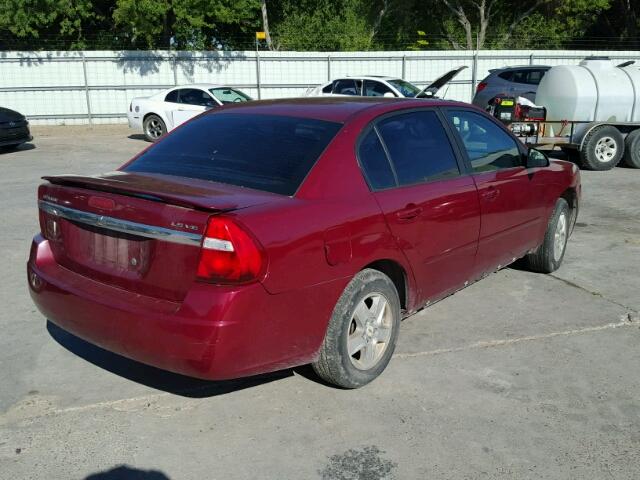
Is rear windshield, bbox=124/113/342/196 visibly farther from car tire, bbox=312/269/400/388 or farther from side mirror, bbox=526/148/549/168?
side mirror, bbox=526/148/549/168

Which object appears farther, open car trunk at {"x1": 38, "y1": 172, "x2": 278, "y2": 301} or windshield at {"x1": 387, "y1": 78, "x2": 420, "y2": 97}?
windshield at {"x1": 387, "y1": 78, "x2": 420, "y2": 97}

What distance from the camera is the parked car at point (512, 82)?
17188 millimetres

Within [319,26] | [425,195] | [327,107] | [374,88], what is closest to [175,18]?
[319,26]

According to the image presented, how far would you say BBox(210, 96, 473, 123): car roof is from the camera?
13.4 ft

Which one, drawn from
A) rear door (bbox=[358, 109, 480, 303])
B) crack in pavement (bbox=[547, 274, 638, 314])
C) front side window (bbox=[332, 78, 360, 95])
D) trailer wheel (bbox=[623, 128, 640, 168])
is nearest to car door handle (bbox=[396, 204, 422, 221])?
rear door (bbox=[358, 109, 480, 303])

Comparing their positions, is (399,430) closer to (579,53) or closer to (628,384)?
(628,384)

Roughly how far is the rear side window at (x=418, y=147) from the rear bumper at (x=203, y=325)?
1.04m

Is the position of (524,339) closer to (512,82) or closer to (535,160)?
(535,160)

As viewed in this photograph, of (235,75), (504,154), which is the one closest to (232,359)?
(504,154)

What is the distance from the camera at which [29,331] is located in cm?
467

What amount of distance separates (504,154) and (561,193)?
3.36ft

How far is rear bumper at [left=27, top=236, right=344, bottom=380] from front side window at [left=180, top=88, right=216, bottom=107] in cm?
1369

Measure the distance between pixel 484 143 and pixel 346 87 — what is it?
12.4m

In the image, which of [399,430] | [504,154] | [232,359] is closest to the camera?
[232,359]
